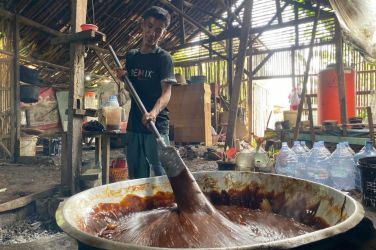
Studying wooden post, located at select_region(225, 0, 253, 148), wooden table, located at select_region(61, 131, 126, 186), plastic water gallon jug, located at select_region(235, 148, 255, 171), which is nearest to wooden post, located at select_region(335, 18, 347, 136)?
wooden post, located at select_region(225, 0, 253, 148)

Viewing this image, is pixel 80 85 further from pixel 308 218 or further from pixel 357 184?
pixel 357 184

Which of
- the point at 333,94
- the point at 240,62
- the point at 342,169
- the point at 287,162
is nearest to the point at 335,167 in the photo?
the point at 342,169

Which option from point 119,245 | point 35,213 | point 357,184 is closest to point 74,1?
point 35,213

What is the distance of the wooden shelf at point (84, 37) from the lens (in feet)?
10.1

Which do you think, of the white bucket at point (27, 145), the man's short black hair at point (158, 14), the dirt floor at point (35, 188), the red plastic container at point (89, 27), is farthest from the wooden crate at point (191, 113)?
the man's short black hair at point (158, 14)

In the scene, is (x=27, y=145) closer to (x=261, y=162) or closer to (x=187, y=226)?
(x=261, y=162)

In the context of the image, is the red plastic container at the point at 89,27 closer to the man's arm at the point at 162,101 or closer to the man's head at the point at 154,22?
the man's head at the point at 154,22

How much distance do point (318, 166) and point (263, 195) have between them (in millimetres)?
1672

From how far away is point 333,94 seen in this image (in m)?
6.80

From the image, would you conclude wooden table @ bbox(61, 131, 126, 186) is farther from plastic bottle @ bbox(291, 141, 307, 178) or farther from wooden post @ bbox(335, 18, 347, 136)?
wooden post @ bbox(335, 18, 347, 136)

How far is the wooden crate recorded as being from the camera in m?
7.93

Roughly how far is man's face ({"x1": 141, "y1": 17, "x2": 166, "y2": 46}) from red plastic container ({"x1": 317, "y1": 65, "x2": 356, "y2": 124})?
18.5 feet

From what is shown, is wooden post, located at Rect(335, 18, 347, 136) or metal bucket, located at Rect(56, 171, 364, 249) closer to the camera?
metal bucket, located at Rect(56, 171, 364, 249)

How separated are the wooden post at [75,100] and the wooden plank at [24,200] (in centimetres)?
42
